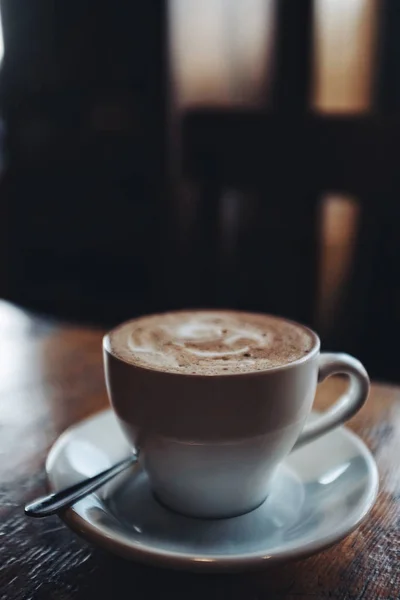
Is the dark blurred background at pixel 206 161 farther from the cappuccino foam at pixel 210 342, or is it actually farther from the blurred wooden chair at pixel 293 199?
the cappuccino foam at pixel 210 342

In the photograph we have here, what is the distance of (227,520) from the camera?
0.46m

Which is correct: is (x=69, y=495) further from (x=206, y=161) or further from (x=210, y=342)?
(x=206, y=161)

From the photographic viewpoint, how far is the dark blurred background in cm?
193

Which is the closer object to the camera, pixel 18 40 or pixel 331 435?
pixel 331 435

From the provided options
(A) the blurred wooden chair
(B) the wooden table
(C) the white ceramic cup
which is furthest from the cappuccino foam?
(A) the blurred wooden chair

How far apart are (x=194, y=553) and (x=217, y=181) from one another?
1.91 m

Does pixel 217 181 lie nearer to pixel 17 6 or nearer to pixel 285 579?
pixel 17 6

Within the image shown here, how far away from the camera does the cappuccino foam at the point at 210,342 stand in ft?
1.51

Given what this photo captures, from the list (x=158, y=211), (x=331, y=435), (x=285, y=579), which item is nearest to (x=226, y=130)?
(x=158, y=211)

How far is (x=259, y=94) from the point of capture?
86.7 inches

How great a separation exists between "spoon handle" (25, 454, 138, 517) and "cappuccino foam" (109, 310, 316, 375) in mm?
85

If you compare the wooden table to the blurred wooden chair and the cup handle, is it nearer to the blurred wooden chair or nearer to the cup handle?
the cup handle

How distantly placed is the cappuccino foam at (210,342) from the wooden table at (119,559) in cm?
13

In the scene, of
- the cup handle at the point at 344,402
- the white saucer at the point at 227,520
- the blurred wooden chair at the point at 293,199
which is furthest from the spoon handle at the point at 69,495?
the blurred wooden chair at the point at 293,199
